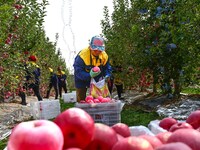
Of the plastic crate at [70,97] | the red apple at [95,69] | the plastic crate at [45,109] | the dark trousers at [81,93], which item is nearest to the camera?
the red apple at [95,69]

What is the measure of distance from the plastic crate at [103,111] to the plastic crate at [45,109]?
315 cm

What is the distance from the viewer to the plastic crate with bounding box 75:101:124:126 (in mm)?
5114

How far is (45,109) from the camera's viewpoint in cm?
831

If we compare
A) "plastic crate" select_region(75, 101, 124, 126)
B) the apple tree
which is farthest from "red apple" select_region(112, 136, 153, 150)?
the apple tree

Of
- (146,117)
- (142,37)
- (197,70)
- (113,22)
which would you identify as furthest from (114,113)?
(113,22)

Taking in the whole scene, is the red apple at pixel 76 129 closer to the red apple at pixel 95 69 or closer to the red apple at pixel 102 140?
the red apple at pixel 102 140

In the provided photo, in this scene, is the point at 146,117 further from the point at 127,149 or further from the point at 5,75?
the point at 127,149

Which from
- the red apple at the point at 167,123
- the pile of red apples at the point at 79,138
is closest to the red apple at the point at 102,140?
the pile of red apples at the point at 79,138

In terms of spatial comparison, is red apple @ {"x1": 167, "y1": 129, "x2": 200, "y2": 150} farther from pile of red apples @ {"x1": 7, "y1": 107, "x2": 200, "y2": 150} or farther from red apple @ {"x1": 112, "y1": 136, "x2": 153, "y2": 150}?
red apple @ {"x1": 112, "y1": 136, "x2": 153, "y2": 150}

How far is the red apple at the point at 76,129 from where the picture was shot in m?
1.62

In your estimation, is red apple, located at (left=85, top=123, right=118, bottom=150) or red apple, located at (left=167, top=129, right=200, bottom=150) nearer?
red apple, located at (left=167, top=129, right=200, bottom=150)

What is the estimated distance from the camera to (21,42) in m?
9.65

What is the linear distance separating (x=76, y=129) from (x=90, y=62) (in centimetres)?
496

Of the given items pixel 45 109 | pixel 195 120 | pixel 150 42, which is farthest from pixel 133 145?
pixel 150 42
